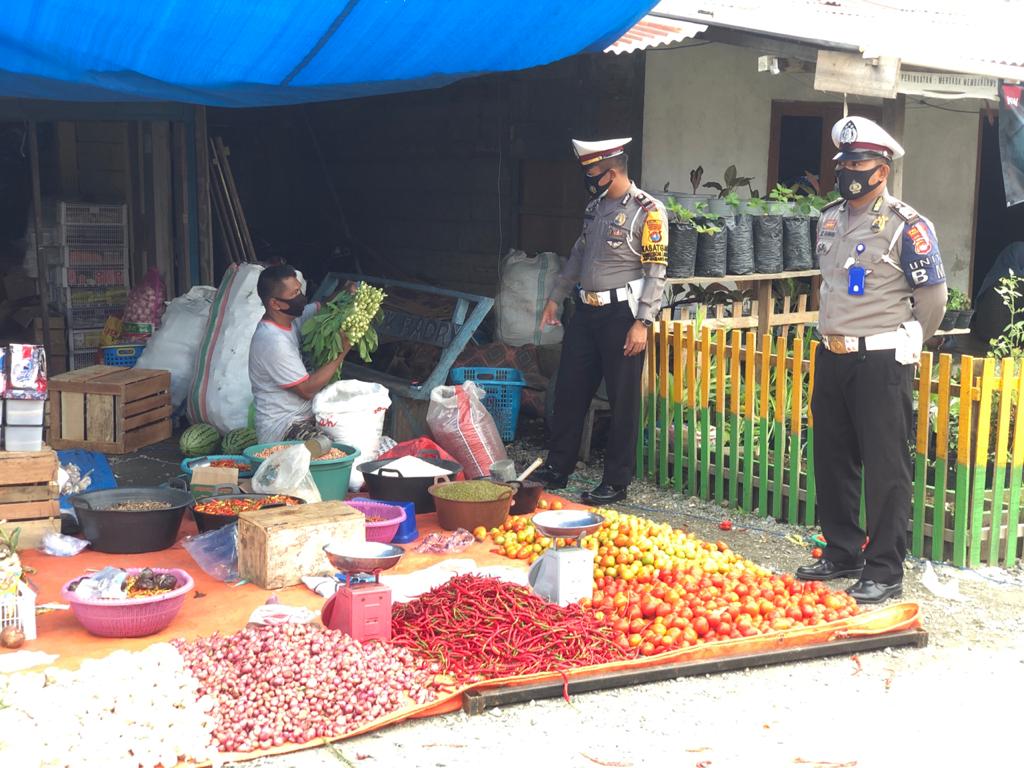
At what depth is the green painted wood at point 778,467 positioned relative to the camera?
7.20m

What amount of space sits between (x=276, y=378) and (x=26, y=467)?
1777 mm

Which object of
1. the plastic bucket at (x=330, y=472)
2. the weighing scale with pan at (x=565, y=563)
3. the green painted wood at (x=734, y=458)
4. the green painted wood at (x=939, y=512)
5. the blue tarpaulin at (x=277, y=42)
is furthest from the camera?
the green painted wood at (x=734, y=458)

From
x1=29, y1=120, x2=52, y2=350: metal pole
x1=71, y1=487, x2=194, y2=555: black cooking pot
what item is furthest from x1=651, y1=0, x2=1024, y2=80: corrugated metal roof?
x1=29, y1=120, x2=52, y2=350: metal pole

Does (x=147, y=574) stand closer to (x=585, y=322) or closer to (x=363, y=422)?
(x=363, y=422)

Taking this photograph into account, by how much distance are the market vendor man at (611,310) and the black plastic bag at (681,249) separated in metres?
0.58

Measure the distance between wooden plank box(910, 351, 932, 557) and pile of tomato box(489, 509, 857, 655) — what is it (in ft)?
2.72

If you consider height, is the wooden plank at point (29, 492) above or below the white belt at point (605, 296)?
below

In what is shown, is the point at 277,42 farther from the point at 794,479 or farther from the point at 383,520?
the point at 794,479

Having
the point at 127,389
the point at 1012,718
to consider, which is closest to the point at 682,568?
the point at 1012,718

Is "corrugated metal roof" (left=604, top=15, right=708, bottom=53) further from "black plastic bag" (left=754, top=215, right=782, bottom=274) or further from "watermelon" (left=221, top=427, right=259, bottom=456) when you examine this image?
"watermelon" (left=221, top=427, right=259, bottom=456)

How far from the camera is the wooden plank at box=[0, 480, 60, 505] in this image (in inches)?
237

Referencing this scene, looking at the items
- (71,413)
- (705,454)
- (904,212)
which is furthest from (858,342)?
(71,413)

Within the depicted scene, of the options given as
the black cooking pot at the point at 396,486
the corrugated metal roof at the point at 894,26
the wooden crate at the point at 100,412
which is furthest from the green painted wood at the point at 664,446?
the wooden crate at the point at 100,412

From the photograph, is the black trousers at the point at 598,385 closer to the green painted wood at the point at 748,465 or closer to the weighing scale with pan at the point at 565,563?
the green painted wood at the point at 748,465
